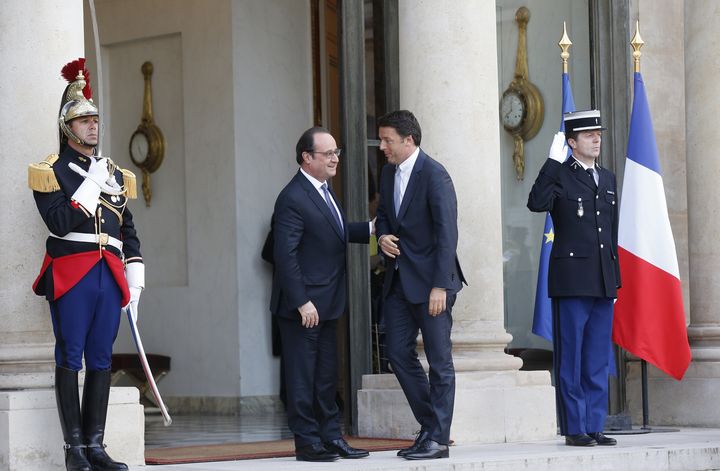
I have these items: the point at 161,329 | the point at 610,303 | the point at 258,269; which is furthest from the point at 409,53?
the point at 161,329

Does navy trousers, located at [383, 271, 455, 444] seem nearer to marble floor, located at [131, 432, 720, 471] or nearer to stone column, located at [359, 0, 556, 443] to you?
marble floor, located at [131, 432, 720, 471]

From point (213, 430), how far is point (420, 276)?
11.1ft

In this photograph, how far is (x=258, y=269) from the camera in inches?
519

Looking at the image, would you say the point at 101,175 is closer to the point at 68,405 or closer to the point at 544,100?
the point at 68,405

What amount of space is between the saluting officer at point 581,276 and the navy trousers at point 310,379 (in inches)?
59.0

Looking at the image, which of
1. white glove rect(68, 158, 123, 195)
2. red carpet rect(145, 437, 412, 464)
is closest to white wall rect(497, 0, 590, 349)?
red carpet rect(145, 437, 412, 464)

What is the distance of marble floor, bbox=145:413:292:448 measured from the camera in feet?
32.0

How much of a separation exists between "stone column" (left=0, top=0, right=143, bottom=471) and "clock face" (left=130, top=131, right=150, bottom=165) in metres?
5.96

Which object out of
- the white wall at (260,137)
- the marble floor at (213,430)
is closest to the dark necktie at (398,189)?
the marble floor at (213,430)

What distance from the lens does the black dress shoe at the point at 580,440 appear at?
8.70 m

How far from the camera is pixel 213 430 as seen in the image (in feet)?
35.6

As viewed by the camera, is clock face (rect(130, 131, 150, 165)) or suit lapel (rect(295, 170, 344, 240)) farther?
clock face (rect(130, 131, 150, 165))

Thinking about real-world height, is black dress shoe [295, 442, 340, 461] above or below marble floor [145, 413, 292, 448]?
above

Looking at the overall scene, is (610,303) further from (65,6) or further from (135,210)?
(135,210)
